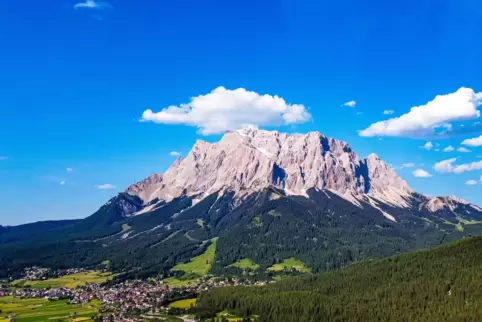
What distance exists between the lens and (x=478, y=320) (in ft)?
572

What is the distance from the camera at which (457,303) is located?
200m

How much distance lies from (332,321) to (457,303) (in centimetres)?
5328

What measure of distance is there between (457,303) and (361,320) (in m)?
41.8

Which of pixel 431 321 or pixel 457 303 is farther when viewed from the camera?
pixel 457 303

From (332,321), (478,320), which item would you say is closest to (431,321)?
(478,320)

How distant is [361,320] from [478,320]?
43.6m

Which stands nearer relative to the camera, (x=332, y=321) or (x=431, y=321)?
(x=431, y=321)

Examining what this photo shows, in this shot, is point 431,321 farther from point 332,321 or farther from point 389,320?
point 332,321

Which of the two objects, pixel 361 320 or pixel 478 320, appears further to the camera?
pixel 361 320

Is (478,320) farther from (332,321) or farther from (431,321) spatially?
(332,321)

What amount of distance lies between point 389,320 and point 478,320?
3275 cm

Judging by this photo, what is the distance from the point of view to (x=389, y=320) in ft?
629

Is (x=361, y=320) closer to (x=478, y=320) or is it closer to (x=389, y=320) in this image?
(x=389, y=320)
